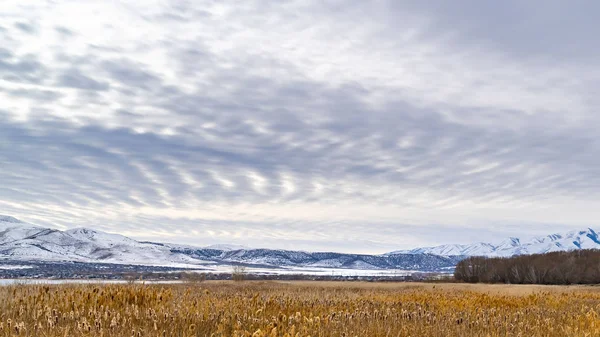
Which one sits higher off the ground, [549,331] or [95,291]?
[95,291]

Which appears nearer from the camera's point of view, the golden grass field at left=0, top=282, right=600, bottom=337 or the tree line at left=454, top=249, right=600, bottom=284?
the golden grass field at left=0, top=282, right=600, bottom=337

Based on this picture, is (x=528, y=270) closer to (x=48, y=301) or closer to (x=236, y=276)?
(x=236, y=276)

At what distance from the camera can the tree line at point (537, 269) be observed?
4963 inches

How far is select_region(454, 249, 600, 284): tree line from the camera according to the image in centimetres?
12606

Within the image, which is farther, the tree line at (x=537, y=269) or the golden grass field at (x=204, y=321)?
the tree line at (x=537, y=269)

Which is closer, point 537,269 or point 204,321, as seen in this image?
point 204,321

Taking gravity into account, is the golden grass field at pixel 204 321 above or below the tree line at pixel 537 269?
below

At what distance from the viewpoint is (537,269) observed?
13200 cm

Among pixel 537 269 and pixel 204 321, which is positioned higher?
pixel 537 269

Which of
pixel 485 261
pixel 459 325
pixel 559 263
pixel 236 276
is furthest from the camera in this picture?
pixel 485 261

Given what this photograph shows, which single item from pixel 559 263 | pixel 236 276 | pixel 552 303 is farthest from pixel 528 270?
pixel 552 303

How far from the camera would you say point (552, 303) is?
721 inches

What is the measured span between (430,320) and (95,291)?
7.10 meters

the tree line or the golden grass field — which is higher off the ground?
the tree line
